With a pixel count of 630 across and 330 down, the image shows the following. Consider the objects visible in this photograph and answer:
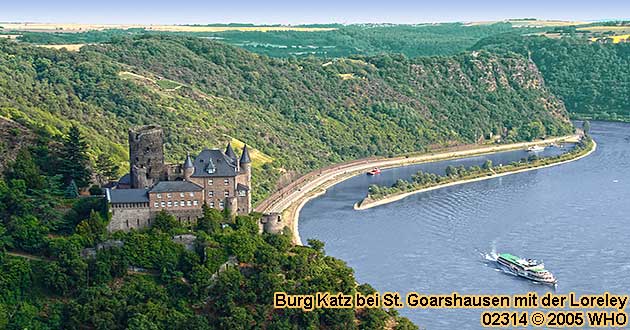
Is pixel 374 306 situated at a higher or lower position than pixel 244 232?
lower

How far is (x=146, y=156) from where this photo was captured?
2386 inches

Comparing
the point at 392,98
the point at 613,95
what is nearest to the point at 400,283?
the point at 392,98

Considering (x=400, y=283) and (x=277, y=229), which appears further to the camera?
(x=400, y=283)

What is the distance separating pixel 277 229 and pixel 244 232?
3.85 metres

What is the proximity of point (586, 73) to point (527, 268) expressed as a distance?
110670mm

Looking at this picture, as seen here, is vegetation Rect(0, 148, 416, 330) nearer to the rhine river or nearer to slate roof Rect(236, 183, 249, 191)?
slate roof Rect(236, 183, 249, 191)

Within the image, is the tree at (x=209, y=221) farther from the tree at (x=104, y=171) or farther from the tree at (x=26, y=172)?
the tree at (x=104, y=171)

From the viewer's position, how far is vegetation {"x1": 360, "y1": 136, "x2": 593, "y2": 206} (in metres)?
99.7

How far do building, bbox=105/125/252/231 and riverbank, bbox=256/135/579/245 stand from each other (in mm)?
17306

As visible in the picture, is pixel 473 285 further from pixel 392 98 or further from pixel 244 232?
pixel 392 98

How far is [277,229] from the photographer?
63.1 meters

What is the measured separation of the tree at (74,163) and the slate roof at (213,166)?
29.4 feet

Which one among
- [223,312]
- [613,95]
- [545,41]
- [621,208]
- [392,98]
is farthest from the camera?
[545,41]

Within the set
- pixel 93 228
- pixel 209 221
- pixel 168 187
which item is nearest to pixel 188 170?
pixel 168 187
